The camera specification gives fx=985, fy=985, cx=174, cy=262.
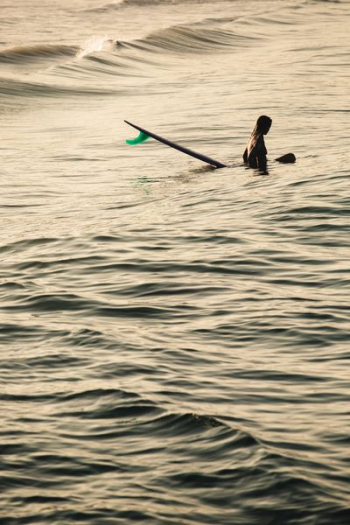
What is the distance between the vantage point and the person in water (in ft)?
50.8

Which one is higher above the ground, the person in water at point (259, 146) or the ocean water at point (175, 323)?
the person in water at point (259, 146)

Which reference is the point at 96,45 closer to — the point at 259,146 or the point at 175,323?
the point at 259,146

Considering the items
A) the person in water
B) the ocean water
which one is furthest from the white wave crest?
the person in water

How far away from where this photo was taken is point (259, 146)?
51.8 feet

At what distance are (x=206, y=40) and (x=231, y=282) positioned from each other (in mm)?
31537

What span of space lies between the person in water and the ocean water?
0.82ft

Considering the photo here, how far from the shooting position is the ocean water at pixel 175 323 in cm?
598

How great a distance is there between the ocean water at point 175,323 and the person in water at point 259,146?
25cm

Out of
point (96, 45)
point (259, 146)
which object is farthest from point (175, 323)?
point (96, 45)

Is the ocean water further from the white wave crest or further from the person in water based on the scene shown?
the white wave crest

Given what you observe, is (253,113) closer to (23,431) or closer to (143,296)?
(143,296)

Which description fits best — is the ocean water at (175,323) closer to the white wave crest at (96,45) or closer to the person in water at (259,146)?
the person in water at (259,146)

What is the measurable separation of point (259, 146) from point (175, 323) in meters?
7.49

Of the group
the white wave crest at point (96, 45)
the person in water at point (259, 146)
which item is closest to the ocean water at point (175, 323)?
the person in water at point (259, 146)
